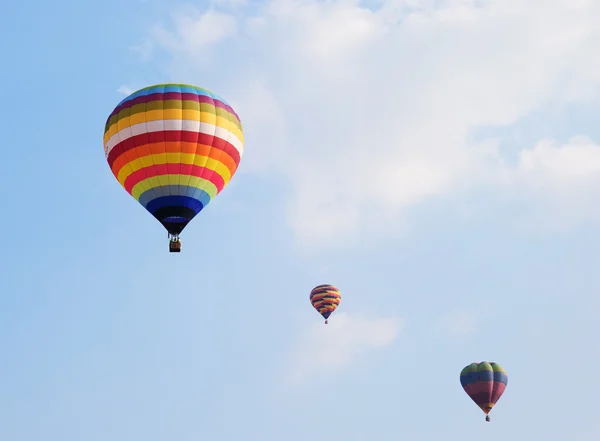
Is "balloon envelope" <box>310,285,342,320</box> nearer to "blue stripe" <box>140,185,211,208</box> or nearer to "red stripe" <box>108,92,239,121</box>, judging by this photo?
"blue stripe" <box>140,185,211,208</box>

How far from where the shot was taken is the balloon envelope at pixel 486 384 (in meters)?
64.0

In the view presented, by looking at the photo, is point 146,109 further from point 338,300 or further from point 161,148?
point 338,300

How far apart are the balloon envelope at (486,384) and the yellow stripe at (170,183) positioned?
30.9 m

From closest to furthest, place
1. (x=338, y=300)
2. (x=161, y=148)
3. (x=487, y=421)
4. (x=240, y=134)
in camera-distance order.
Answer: (x=161, y=148), (x=240, y=134), (x=487, y=421), (x=338, y=300)

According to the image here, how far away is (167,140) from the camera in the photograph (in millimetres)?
39906

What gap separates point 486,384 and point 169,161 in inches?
1347

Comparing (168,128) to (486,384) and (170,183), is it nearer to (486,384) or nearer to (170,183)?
(170,183)

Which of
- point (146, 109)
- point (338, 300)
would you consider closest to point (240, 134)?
point (146, 109)

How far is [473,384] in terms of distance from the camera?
211 ft

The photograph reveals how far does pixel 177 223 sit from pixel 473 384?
3197 centimetres

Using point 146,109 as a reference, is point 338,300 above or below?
above

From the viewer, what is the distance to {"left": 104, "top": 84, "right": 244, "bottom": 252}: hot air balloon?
131ft

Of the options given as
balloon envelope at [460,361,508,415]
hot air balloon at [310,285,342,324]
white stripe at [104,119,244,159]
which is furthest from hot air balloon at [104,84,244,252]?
hot air balloon at [310,285,342,324]

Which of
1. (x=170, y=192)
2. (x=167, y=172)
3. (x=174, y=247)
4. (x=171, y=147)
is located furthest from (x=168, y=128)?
(x=174, y=247)
